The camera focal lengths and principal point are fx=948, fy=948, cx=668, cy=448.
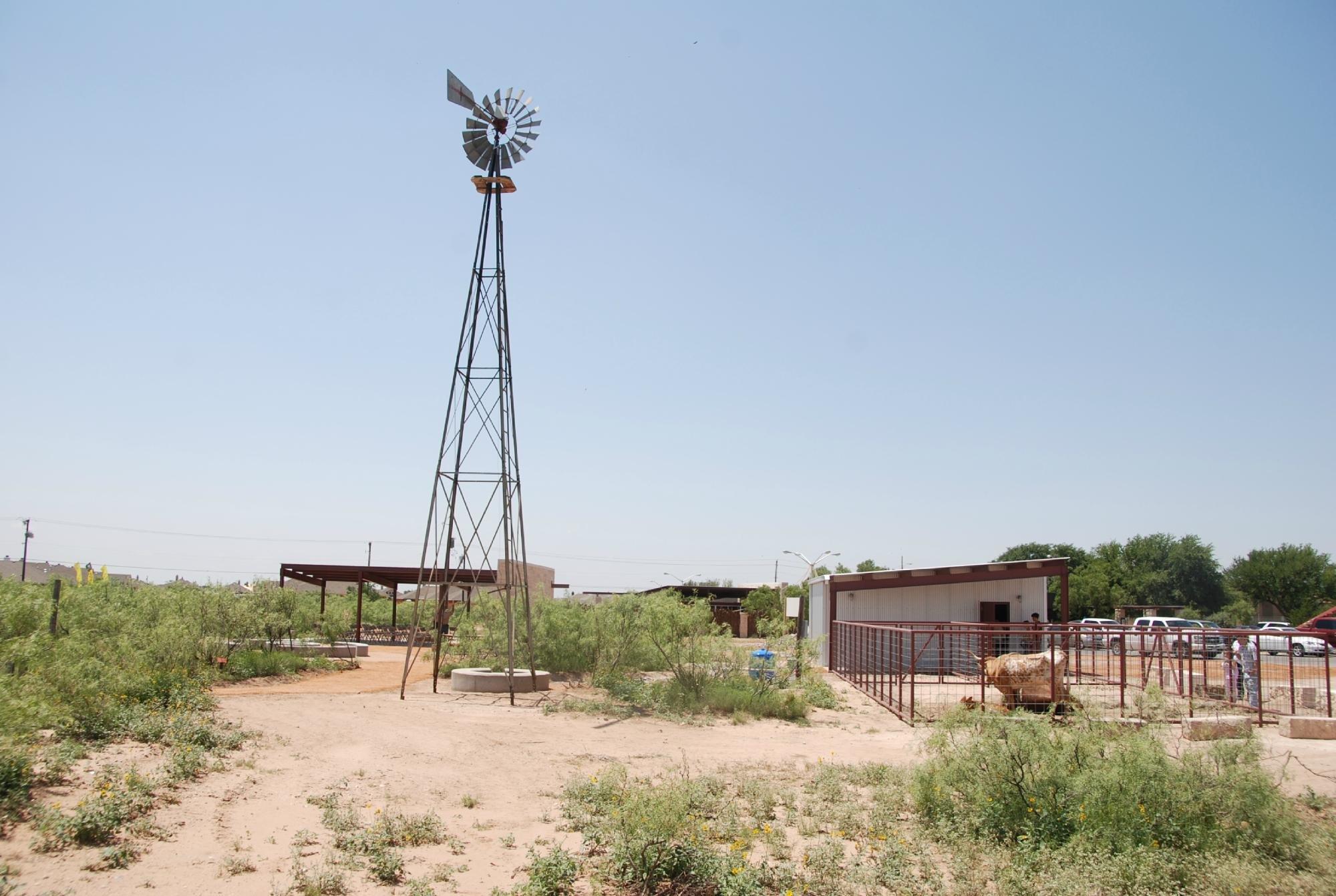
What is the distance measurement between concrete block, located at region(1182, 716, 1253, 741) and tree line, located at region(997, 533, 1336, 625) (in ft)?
188

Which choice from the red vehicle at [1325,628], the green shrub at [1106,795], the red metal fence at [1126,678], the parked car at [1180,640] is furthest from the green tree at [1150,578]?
the green shrub at [1106,795]

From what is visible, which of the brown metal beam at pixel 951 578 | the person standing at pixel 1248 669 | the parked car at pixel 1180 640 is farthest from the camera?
the brown metal beam at pixel 951 578

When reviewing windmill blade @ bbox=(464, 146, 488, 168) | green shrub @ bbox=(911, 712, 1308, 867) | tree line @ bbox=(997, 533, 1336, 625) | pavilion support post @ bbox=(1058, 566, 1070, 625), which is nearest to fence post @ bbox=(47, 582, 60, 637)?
windmill blade @ bbox=(464, 146, 488, 168)

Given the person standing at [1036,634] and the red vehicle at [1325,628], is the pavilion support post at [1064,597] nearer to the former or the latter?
the person standing at [1036,634]

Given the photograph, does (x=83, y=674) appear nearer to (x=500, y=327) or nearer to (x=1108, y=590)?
(x=500, y=327)

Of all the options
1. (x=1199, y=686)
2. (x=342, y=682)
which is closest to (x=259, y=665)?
(x=342, y=682)

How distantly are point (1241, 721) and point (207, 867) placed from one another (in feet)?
37.2

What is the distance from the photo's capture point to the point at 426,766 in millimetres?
12312

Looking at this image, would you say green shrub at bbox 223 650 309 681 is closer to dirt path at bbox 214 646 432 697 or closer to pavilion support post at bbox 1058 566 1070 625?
dirt path at bbox 214 646 432 697

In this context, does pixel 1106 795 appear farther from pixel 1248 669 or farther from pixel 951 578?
pixel 951 578

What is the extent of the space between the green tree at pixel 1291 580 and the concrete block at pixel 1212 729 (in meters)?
67.1

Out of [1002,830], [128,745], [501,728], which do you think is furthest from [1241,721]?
[128,745]

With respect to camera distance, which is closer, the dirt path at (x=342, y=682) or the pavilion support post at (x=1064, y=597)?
the dirt path at (x=342, y=682)

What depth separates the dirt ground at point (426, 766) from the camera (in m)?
8.02
